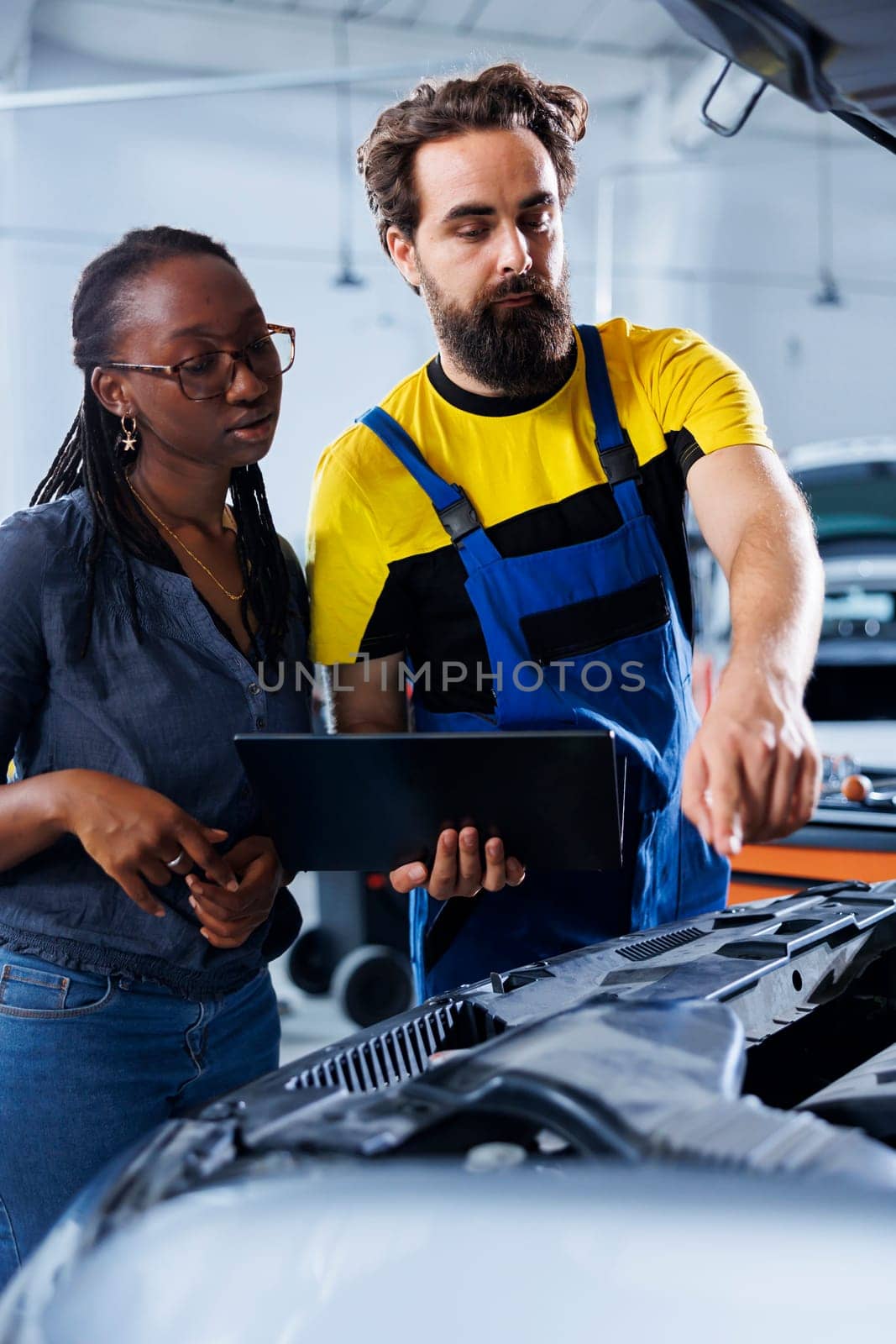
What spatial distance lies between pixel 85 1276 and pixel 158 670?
0.68 meters

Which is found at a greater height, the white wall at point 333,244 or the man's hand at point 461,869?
the white wall at point 333,244

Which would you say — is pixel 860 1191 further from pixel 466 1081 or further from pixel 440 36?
pixel 440 36

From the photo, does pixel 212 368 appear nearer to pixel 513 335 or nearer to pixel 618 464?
pixel 513 335

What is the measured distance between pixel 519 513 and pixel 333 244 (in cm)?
448

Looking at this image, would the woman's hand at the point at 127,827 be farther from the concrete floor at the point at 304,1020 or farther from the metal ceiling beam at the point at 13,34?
the metal ceiling beam at the point at 13,34

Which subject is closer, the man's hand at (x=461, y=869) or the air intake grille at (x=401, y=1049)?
the air intake grille at (x=401, y=1049)

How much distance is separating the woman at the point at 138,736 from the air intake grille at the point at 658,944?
37cm

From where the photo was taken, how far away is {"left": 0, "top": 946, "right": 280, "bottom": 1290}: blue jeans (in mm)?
1111

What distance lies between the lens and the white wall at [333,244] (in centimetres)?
507

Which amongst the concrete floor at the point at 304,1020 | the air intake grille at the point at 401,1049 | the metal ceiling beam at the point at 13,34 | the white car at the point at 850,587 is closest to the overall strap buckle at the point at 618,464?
the air intake grille at the point at 401,1049

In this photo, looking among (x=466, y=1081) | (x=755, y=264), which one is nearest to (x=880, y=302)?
(x=755, y=264)

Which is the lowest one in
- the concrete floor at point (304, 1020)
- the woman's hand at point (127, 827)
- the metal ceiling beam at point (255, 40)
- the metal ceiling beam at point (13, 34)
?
the concrete floor at point (304, 1020)

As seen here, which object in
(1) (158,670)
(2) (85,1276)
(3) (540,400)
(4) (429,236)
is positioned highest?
(4) (429,236)

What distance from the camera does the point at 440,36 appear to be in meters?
5.71
